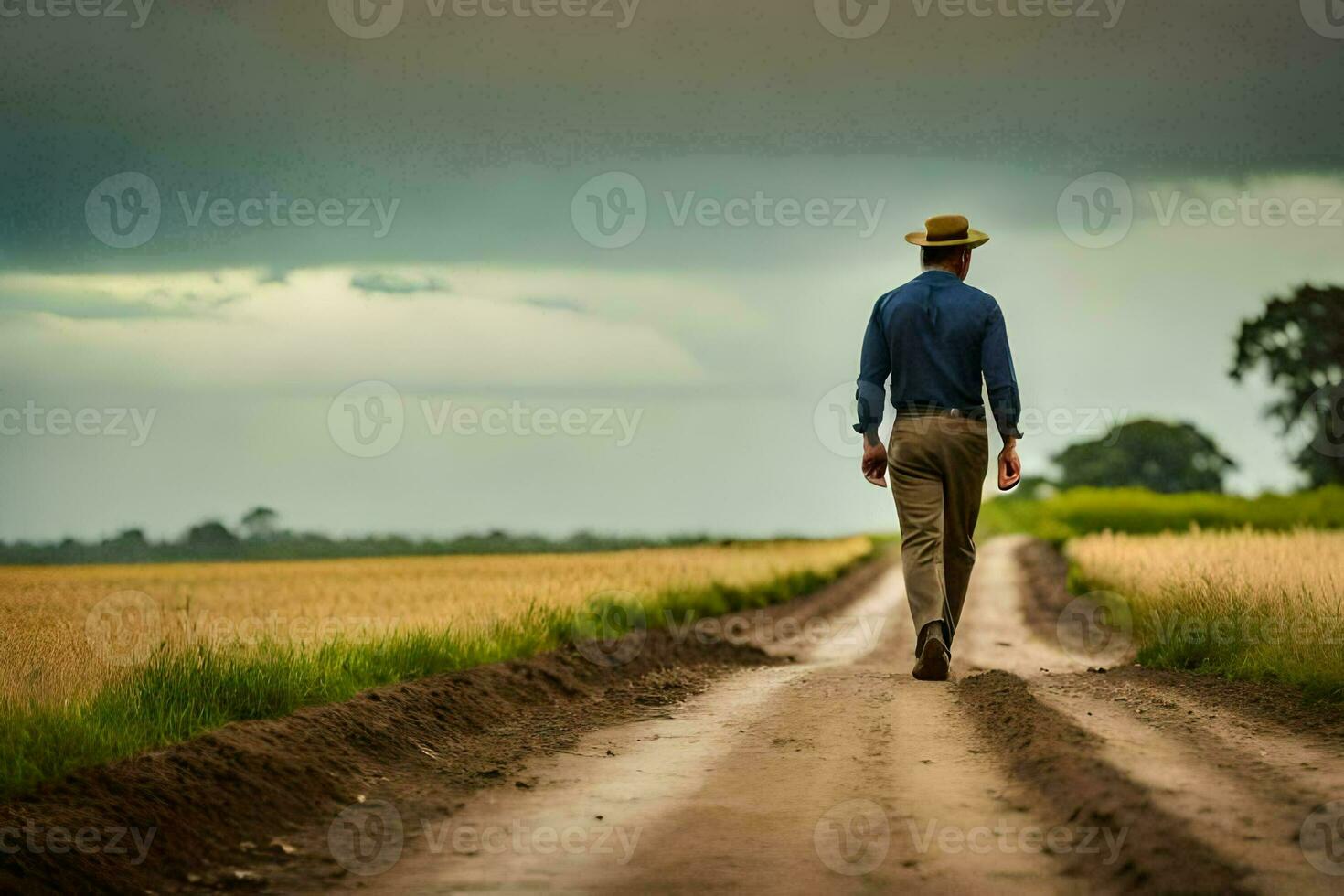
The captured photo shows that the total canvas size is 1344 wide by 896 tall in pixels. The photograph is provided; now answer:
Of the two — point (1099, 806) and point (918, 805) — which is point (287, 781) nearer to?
point (918, 805)

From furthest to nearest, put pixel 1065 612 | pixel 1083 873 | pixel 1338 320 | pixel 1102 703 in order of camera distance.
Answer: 1. pixel 1338 320
2. pixel 1065 612
3. pixel 1102 703
4. pixel 1083 873

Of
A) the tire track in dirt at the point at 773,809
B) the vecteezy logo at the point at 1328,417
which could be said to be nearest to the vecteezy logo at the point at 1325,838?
the tire track in dirt at the point at 773,809

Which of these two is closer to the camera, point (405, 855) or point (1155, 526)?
point (405, 855)

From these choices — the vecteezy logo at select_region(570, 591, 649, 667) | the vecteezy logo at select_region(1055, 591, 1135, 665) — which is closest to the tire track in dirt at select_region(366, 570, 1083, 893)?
the vecteezy logo at select_region(570, 591, 649, 667)

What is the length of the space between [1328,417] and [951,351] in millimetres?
43319

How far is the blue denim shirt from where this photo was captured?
9.04 m

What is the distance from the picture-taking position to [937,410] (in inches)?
359

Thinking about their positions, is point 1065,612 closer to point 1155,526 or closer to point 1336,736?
point 1336,736

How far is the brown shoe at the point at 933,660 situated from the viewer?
30.6 ft

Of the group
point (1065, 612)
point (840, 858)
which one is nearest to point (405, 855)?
point (840, 858)

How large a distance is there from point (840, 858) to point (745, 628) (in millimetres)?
15163

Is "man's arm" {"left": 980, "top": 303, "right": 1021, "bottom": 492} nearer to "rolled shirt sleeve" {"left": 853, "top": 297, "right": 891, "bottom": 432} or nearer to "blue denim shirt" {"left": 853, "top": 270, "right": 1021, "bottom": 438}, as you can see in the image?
"blue denim shirt" {"left": 853, "top": 270, "right": 1021, "bottom": 438}

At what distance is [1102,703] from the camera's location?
8.24m

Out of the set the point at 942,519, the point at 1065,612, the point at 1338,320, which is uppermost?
the point at 1338,320
